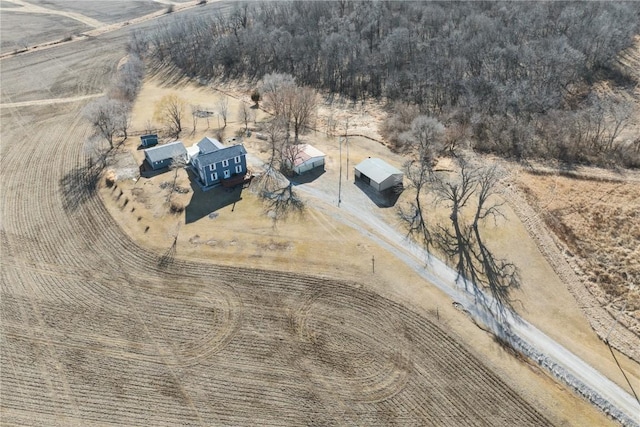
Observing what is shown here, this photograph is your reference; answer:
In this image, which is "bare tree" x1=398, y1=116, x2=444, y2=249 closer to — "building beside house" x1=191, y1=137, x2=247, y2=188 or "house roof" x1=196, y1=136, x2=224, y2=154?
"building beside house" x1=191, y1=137, x2=247, y2=188

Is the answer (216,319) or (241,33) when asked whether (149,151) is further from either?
(241,33)

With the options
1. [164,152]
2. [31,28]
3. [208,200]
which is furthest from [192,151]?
[31,28]

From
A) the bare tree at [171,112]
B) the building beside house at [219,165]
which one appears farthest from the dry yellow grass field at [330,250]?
the bare tree at [171,112]

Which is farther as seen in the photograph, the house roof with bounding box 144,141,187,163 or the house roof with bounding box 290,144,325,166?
the house roof with bounding box 144,141,187,163

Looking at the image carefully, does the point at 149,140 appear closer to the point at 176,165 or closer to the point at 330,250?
the point at 176,165

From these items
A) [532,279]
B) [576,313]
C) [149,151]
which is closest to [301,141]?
[149,151]

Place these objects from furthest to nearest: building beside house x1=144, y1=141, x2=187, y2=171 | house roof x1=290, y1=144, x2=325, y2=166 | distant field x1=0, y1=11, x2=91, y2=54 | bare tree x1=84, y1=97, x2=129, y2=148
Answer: distant field x1=0, y1=11, x2=91, y2=54 → bare tree x1=84, y1=97, x2=129, y2=148 → building beside house x1=144, y1=141, x2=187, y2=171 → house roof x1=290, y1=144, x2=325, y2=166

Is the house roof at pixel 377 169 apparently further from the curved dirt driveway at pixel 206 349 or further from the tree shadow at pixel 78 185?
the tree shadow at pixel 78 185

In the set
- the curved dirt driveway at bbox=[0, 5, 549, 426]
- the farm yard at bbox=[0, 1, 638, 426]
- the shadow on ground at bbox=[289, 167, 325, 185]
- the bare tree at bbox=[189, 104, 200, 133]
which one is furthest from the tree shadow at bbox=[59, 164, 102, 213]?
the shadow on ground at bbox=[289, 167, 325, 185]

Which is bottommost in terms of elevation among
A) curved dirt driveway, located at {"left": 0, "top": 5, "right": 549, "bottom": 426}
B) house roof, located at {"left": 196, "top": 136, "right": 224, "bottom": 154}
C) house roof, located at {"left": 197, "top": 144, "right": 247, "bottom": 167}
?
curved dirt driveway, located at {"left": 0, "top": 5, "right": 549, "bottom": 426}
